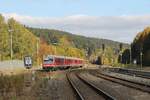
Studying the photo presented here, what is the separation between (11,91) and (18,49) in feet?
312

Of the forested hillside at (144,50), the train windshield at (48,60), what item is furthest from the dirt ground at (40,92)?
the forested hillside at (144,50)

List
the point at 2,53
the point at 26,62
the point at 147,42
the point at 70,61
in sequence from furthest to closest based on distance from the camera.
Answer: the point at 147,42 < the point at 2,53 < the point at 70,61 < the point at 26,62

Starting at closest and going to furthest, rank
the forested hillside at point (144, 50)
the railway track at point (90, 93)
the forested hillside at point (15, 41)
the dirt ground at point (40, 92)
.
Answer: the dirt ground at point (40, 92) < the railway track at point (90, 93) < the forested hillside at point (15, 41) < the forested hillside at point (144, 50)

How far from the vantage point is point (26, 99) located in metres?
23.6

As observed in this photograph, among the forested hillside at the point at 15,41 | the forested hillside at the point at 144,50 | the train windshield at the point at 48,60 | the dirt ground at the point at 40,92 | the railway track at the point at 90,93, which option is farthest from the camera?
the forested hillside at the point at 144,50

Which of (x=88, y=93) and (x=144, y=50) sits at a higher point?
(x=144, y=50)

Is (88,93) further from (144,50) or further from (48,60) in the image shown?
(144,50)

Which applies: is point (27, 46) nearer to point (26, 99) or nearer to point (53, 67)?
point (53, 67)

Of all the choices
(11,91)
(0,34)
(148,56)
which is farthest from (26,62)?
(148,56)

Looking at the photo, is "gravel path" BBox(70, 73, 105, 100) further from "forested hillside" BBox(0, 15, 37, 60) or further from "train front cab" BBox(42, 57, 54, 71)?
"forested hillside" BBox(0, 15, 37, 60)

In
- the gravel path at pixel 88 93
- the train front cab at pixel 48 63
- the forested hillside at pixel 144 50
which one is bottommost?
the gravel path at pixel 88 93

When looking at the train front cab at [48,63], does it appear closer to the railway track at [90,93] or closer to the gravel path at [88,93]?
the railway track at [90,93]

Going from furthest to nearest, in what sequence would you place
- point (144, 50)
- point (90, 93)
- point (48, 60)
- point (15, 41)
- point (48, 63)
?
point (144, 50), point (15, 41), point (48, 60), point (48, 63), point (90, 93)

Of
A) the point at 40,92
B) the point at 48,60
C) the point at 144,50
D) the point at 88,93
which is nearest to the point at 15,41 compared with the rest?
the point at 48,60
